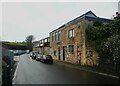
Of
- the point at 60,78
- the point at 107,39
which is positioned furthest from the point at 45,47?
the point at 60,78

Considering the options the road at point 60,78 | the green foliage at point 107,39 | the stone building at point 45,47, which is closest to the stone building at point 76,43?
the green foliage at point 107,39

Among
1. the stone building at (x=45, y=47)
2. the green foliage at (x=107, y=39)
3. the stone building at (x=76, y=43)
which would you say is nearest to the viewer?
the green foliage at (x=107, y=39)

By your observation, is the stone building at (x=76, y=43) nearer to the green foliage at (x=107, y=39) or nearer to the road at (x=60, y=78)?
the green foliage at (x=107, y=39)

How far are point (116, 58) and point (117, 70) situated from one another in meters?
1.22

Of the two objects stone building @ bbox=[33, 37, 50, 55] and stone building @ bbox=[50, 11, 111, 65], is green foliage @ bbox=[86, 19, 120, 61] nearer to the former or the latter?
stone building @ bbox=[50, 11, 111, 65]

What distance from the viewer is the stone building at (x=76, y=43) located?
1073 inches

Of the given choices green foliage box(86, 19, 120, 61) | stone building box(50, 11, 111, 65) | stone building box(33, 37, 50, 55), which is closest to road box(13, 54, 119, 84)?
green foliage box(86, 19, 120, 61)

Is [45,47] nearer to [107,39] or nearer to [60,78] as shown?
[107,39]

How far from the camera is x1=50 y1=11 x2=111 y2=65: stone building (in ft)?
89.5

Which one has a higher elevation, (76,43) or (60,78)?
(76,43)

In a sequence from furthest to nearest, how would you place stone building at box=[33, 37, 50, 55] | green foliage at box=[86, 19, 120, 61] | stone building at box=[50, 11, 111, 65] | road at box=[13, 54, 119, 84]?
stone building at box=[33, 37, 50, 55] → stone building at box=[50, 11, 111, 65] → green foliage at box=[86, 19, 120, 61] → road at box=[13, 54, 119, 84]

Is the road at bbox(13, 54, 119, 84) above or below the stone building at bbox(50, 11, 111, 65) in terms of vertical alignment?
below

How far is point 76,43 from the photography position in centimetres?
3180

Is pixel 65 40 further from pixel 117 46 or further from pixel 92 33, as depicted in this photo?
pixel 117 46
